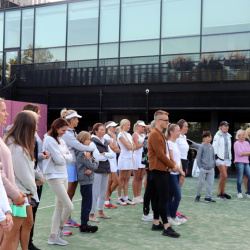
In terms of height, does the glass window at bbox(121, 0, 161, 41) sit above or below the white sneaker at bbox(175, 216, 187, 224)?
above

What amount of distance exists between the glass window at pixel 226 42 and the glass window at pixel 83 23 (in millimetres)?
5033

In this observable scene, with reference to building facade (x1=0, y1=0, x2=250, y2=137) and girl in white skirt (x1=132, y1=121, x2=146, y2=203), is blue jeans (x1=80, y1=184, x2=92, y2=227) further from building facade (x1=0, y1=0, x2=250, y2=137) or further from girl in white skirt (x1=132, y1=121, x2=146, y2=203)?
building facade (x1=0, y1=0, x2=250, y2=137)

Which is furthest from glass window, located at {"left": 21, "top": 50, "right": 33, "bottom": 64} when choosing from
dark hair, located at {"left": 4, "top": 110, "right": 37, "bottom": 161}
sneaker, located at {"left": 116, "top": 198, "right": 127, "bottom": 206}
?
dark hair, located at {"left": 4, "top": 110, "right": 37, "bottom": 161}

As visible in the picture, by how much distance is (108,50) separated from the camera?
56.2 ft

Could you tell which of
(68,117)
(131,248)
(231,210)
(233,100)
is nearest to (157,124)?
(68,117)

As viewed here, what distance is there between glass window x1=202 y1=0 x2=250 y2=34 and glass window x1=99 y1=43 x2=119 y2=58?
3880 millimetres

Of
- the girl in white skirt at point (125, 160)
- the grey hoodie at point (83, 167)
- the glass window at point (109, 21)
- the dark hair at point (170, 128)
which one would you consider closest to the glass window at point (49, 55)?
the glass window at point (109, 21)

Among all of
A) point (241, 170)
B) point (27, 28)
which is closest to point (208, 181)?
point (241, 170)

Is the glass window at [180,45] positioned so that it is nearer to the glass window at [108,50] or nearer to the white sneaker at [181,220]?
the glass window at [108,50]

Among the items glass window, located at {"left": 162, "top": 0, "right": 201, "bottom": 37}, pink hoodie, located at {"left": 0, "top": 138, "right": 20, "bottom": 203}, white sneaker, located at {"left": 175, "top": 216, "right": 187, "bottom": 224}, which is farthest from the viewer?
glass window, located at {"left": 162, "top": 0, "right": 201, "bottom": 37}

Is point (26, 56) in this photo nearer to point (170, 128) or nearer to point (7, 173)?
point (170, 128)

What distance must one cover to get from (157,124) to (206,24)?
10.6 meters

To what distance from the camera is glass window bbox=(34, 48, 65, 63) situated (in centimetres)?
1802

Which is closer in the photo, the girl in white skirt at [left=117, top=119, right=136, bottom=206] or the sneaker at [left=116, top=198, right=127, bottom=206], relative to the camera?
the sneaker at [left=116, top=198, right=127, bottom=206]
